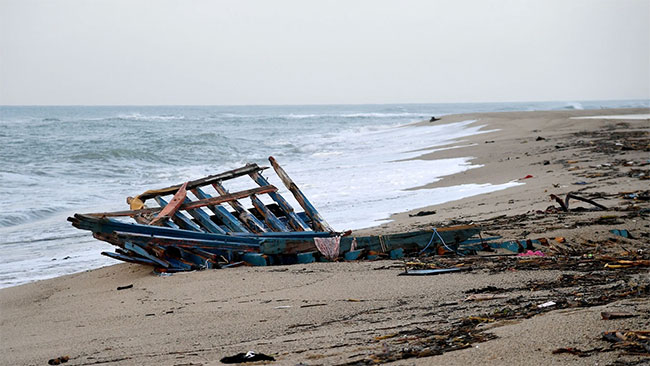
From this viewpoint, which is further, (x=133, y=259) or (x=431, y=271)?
(x=133, y=259)

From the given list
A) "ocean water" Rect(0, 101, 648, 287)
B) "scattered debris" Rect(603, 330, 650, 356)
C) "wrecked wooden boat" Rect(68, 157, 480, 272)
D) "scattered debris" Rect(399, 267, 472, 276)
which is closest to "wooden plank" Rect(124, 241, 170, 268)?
"wrecked wooden boat" Rect(68, 157, 480, 272)

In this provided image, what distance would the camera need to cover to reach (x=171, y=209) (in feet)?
22.1

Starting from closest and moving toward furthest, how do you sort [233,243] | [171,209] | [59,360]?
[59,360] → [233,243] → [171,209]

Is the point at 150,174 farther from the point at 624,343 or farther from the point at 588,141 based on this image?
the point at 624,343

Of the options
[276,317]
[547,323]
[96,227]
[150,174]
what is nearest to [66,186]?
[150,174]

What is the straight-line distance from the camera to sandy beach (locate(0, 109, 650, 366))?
125 inches

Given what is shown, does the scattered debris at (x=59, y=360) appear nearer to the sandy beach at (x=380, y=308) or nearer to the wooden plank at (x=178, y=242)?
the sandy beach at (x=380, y=308)

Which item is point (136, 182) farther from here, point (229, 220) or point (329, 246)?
point (329, 246)

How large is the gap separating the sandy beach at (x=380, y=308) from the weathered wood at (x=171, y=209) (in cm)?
52

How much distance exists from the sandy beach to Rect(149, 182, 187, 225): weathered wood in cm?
52

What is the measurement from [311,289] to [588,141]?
41.8ft

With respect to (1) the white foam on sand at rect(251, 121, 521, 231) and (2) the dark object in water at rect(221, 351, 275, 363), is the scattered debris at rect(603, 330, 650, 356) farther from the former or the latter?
(1) the white foam on sand at rect(251, 121, 521, 231)

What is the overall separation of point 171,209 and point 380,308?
311 cm

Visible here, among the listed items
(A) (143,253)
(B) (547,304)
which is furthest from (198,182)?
(B) (547,304)
